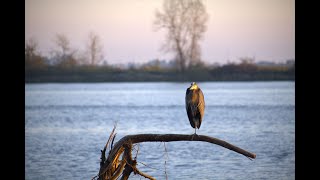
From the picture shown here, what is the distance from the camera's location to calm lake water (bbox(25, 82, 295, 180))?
16.3m

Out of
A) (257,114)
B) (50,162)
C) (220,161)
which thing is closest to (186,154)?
(220,161)

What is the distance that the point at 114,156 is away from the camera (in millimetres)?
6648

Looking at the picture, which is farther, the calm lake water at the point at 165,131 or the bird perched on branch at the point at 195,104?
the calm lake water at the point at 165,131

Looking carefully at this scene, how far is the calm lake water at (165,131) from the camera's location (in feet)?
53.4

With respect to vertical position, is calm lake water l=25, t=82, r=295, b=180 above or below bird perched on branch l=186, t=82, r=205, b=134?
Result: below

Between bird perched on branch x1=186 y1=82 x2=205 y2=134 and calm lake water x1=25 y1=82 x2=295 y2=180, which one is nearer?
bird perched on branch x1=186 y1=82 x2=205 y2=134

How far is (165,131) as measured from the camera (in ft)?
79.0

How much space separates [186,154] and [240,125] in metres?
8.66

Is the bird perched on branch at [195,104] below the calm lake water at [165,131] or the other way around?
the other way around

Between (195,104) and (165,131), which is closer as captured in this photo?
(195,104)

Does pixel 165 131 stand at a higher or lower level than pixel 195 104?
lower
